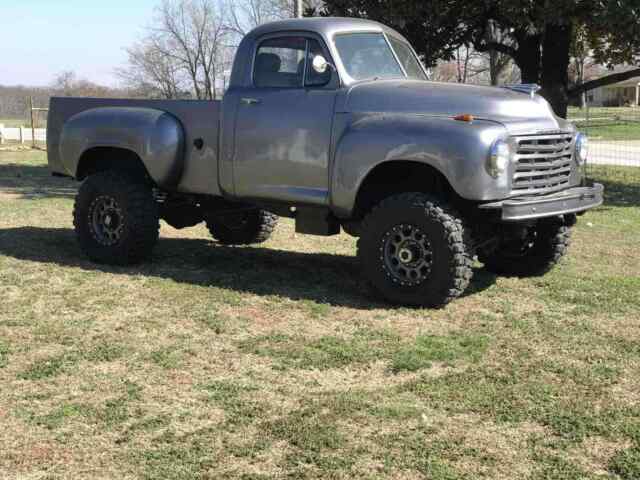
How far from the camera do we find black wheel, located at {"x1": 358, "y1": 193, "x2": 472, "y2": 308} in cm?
611

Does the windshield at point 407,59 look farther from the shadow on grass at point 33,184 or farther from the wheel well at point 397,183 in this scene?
the shadow on grass at point 33,184

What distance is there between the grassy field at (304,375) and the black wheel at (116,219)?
215 millimetres

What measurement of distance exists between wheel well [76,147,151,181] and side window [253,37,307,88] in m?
1.58

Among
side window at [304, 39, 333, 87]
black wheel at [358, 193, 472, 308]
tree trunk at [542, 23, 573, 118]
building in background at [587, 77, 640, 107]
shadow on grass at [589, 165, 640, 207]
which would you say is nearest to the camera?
black wheel at [358, 193, 472, 308]

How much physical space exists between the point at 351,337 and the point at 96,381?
5.70ft

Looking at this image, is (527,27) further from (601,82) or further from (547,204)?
(547,204)

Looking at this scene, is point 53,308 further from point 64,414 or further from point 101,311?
point 64,414

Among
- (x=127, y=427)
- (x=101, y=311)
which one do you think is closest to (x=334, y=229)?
(x=101, y=311)

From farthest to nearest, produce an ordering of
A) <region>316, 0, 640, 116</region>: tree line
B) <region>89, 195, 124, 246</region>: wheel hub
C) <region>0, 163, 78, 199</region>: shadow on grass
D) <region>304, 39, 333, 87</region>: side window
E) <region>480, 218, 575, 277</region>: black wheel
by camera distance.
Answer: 1. <region>0, 163, 78, 199</region>: shadow on grass
2. <region>316, 0, 640, 116</region>: tree line
3. <region>89, 195, 124, 246</region>: wheel hub
4. <region>480, 218, 575, 277</region>: black wheel
5. <region>304, 39, 333, 87</region>: side window

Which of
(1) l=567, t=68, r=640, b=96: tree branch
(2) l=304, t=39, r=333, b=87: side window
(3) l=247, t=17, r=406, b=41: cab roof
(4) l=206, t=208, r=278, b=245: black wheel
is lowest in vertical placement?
(4) l=206, t=208, r=278, b=245: black wheel

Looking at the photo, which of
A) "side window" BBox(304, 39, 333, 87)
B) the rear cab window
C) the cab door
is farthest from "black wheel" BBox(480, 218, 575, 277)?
the rear cab window

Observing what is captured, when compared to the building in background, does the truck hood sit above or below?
below

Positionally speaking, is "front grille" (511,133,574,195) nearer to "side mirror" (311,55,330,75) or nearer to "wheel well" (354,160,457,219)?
"wheel well" (354,160,457,219)

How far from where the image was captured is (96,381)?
4.74 metres
